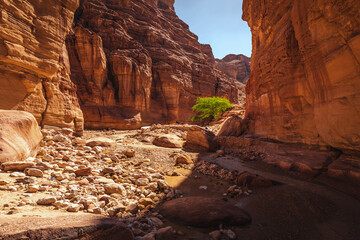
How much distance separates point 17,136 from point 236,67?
83315 millimetres

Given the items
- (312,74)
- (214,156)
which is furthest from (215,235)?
(214,156)

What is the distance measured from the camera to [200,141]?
11.8 metres

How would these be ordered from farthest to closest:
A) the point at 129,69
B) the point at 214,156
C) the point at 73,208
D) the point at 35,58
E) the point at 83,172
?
1. the point at 129,69
2. the point at 214,156
3. the point at 35,58
4. the point at 83,172
5. the point at 73,208

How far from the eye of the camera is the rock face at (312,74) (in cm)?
440

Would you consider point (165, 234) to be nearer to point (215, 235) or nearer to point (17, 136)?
point (215, 235)

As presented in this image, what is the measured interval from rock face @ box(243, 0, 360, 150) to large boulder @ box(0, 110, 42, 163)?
370 inches

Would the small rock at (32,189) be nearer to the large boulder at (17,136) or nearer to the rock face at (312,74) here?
the large boulder at (17,136)

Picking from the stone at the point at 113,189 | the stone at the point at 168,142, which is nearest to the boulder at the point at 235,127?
the stone at the point at 168,142

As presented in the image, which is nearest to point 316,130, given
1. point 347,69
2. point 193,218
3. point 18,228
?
point 347,69

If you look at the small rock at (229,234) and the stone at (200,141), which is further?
the stone at (200,141)

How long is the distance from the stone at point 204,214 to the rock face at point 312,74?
4240 mm

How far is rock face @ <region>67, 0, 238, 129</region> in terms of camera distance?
23938 millimetres

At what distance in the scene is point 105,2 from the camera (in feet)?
108

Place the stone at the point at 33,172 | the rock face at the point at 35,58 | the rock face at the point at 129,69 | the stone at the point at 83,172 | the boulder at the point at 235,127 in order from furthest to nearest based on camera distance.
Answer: the rock face at the point at 129,69, the boulder at the point at 235,127, the rock face at the point at 35,58, the stone at the point at 83,172, the stone at the point at 33,172
